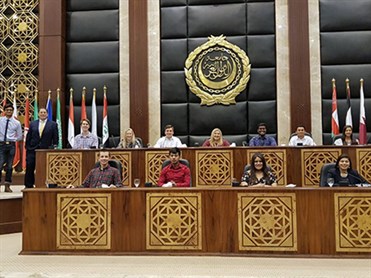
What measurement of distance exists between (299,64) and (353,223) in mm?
4484

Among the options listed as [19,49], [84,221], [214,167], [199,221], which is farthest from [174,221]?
[19,49]

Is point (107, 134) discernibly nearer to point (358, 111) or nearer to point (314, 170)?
point (314, 170)

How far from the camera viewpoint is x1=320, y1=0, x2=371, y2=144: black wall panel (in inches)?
296

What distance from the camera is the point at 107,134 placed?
7.62m

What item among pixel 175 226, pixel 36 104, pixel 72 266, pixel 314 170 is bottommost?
pixel 72 266

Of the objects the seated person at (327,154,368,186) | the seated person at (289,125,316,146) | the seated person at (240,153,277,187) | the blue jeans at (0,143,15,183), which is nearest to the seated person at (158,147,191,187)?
the seated person at (240,153,277,187)

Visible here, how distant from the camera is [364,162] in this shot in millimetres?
5520

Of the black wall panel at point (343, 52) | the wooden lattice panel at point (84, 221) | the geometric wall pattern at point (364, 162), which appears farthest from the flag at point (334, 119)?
the wooden lattice panel at point (84, 221)

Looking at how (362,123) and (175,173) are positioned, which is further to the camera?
(362,123)

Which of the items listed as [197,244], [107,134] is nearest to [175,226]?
[197,244]

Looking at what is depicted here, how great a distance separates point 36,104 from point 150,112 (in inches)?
77.3

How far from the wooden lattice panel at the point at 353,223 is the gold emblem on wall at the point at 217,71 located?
4.36 meters

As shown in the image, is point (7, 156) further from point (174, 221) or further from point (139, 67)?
point (174, 221)

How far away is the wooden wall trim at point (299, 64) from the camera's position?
7.48 meters
